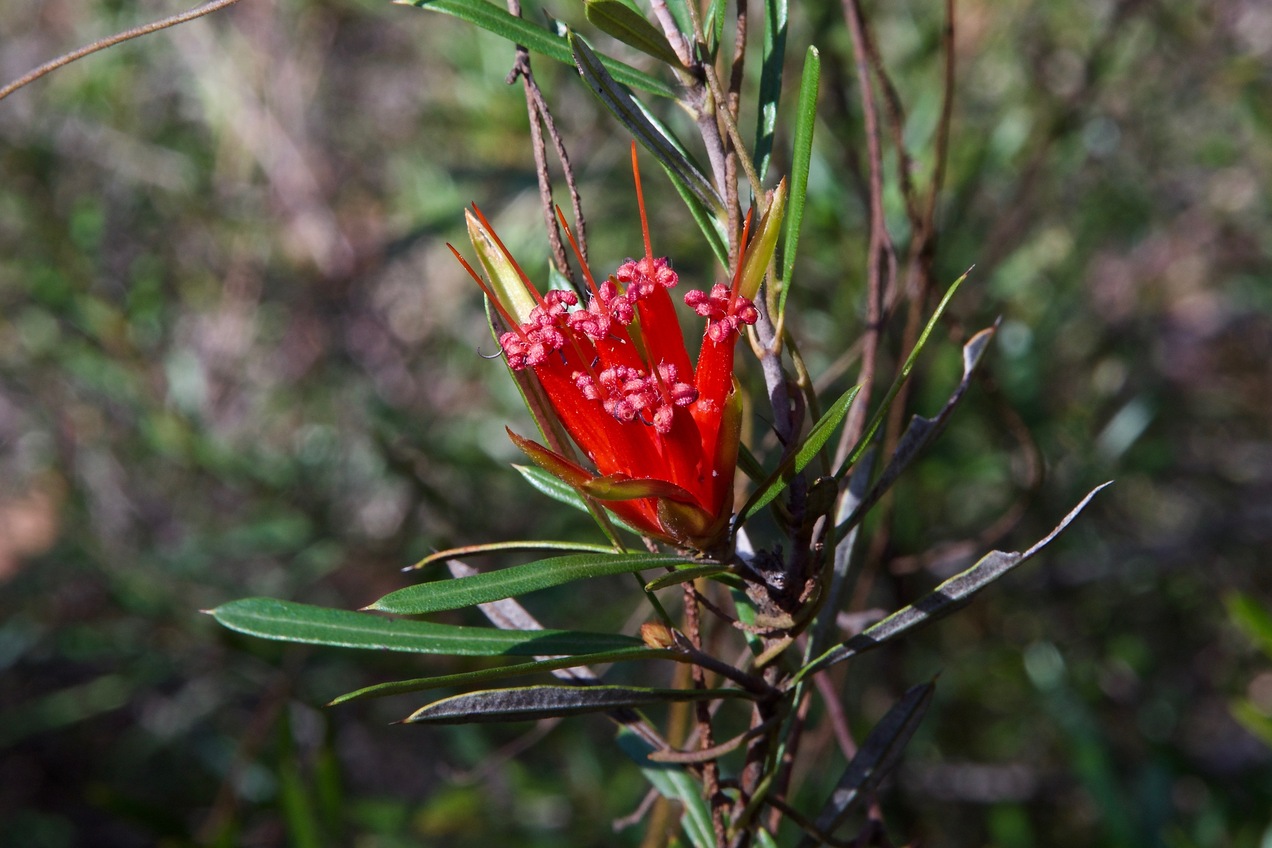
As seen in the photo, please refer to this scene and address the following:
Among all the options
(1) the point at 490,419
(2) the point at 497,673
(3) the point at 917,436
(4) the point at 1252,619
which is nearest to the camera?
(2) the point at 497,673

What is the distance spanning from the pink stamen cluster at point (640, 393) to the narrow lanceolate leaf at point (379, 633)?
0.15 m

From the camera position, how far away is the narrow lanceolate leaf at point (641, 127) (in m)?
0.56

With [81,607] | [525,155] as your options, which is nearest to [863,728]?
[525,155]

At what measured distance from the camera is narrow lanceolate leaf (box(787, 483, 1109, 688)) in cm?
53

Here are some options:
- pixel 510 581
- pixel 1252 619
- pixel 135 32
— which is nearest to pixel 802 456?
pixel 510 581

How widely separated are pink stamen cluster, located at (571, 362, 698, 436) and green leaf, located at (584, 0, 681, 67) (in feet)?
0.60

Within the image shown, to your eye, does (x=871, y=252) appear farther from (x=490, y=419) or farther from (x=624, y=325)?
(x=490, y=419)

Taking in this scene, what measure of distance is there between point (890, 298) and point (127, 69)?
7.71 ft

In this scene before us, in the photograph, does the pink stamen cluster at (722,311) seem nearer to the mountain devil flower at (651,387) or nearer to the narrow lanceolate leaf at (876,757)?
the mountain devil flower at (651,387)

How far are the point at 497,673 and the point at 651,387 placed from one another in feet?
0.52

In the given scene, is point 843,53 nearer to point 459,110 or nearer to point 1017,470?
point 1017,470

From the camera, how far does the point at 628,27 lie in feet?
1.88

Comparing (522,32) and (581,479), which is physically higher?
(522,32)

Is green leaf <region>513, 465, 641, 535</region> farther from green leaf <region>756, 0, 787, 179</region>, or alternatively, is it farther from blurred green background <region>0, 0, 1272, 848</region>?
blurred green background <region>0, 0, 1272, 848</region>
